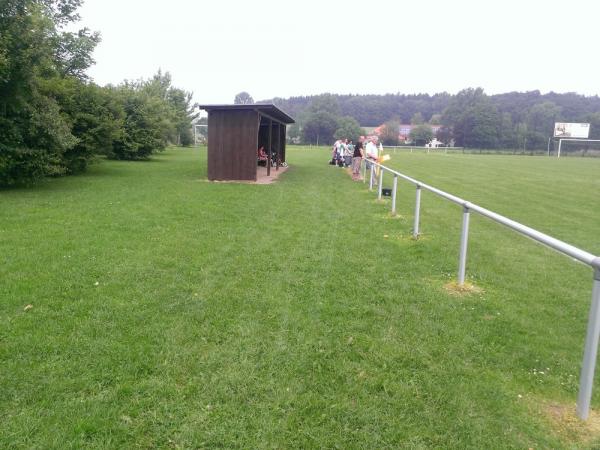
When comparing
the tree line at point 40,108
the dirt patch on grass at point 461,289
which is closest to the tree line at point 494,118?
the tree line at point 40,108

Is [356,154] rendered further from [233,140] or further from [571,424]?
[571,424]

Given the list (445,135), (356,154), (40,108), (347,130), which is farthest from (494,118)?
(40,108)

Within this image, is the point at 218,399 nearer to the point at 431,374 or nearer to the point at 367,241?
the point at 431,374

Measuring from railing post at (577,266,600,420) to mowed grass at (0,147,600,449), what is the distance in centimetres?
12

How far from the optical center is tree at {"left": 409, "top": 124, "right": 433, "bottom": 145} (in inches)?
3720

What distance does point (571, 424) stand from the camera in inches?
108

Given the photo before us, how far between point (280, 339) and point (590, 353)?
209 cm

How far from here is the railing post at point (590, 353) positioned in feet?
8.43

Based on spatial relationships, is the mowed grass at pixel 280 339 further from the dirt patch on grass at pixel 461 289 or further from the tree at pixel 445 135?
the tree at pixel 445 135

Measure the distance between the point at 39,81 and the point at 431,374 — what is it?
12958 mm

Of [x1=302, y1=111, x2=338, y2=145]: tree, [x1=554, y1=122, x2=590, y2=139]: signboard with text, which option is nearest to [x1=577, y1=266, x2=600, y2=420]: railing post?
[x1=554, y1=122, x2=590, y2=139]: signboard with text

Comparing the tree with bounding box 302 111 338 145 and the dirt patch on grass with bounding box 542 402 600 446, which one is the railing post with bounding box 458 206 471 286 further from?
the tree with bounding box 302 111 338 145

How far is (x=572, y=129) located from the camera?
71625mm

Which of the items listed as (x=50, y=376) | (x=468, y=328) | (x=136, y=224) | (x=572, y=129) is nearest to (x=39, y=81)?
(x=136, y=224)
